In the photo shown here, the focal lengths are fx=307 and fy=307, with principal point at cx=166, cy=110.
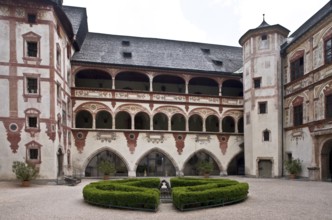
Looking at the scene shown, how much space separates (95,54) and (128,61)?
144 inches

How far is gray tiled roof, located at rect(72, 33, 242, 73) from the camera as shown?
3316 cm

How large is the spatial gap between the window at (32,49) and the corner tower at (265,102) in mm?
20396

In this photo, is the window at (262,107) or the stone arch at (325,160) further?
the window at (262,107)

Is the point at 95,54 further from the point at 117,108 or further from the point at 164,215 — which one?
the point at 164,215

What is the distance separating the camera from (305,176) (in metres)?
26.4

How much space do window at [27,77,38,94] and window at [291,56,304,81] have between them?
23.0m

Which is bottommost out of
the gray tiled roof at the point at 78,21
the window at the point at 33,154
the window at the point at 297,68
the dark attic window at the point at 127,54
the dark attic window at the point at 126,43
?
the window at the point at 33,154

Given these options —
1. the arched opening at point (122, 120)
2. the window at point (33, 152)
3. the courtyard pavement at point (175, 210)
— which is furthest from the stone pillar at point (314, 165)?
the window at point (33, 152)

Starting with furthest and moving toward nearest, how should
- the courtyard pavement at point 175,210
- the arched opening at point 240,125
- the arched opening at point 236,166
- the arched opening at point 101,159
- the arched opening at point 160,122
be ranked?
the arched opening at point 240,125 < the arched opening at point 236,166 < the arched opening at point 160,122 < the arched opening at point 101,159 < the courtyard pavement at point 175,210

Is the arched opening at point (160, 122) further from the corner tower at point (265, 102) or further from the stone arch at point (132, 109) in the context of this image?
the corner tower at point (265, 102)

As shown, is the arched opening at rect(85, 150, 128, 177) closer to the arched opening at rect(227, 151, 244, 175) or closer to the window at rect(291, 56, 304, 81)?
the arched opening at rect(227, 151, 244, 175)

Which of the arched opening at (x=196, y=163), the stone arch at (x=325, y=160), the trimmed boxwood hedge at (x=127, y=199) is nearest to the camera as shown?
the trimmed boxwood hedge at (x=127, y=199)

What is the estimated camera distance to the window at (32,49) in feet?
79.8

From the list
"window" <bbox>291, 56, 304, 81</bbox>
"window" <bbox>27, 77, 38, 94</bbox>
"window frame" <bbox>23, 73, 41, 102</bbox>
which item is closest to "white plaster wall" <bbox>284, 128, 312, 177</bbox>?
"window" <bbox>291, 56, 304, 81</bbox>
